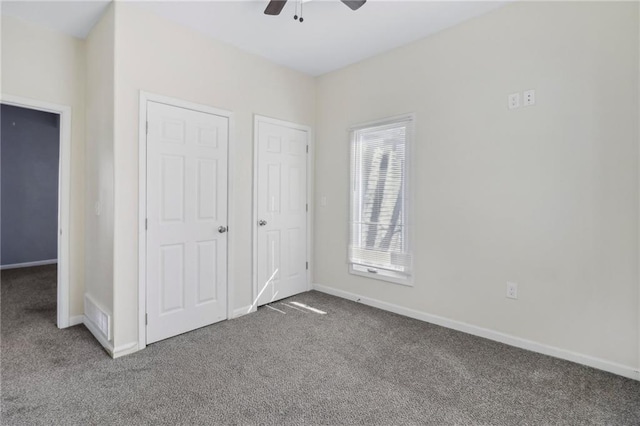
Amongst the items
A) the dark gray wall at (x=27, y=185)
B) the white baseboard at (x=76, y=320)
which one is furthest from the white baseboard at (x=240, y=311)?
the dark gray wall at (x=27, y=185)

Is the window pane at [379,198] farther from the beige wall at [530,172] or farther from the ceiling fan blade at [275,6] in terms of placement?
the ceiling fan blade at [275,6]

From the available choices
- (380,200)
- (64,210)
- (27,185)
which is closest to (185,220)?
(64,210)

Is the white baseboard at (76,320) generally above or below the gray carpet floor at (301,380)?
above

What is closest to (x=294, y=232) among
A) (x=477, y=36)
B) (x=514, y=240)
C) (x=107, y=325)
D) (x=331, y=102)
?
(x=331, y=102)

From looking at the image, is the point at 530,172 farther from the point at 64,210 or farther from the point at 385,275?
the point at 64,210

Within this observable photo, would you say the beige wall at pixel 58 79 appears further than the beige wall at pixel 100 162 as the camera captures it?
Yes

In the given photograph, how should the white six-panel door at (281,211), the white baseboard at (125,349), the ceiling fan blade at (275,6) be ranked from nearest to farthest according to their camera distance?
1. the ceiling fan blade at (275,6)
2. the white baseboard at (125,349)
3. the white six-panel door at (281,211)

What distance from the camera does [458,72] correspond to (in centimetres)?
291

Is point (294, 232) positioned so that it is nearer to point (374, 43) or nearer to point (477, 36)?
point (374, 43)

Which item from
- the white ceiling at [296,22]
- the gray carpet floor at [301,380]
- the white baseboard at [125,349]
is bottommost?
the gray carpet floor at [301,380]

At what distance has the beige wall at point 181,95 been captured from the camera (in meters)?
2.52

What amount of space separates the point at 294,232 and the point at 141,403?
2394mm

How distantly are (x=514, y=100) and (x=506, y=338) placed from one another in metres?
1.98

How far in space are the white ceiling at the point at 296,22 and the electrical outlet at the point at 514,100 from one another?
765 millimetres
